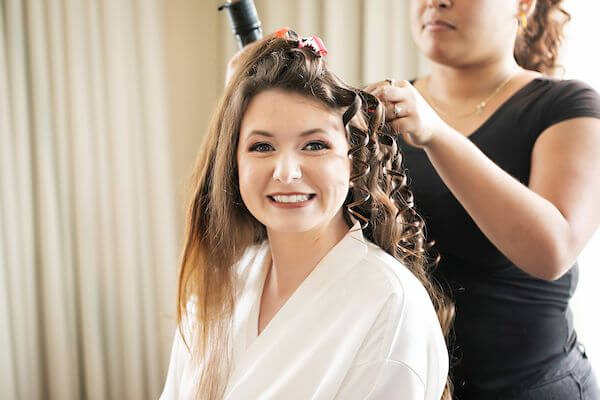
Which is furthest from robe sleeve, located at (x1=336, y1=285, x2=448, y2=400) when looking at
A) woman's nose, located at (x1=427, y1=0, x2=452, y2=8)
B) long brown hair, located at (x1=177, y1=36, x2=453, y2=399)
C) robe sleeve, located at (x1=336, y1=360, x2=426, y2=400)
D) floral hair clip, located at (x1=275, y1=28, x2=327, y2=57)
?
woman's nose, located at (x1=427, y1=0, x2=452, y2=8)

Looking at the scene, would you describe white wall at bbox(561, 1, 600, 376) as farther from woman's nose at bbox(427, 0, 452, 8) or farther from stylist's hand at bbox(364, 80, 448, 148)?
stylist's hand at bbox(364, 80, 448, 148)

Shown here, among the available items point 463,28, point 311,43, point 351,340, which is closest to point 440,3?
point 463,28

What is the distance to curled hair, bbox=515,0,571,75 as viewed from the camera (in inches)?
56.3

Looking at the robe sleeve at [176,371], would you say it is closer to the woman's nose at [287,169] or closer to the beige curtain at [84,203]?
the woman's nose at [287,169]

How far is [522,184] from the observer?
3.63ft

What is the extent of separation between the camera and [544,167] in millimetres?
1140

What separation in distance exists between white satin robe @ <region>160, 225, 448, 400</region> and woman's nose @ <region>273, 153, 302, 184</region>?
0.18m

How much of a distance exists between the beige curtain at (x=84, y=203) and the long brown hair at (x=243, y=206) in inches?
40.0

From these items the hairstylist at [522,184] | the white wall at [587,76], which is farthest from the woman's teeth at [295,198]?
the white wall at [587,76]

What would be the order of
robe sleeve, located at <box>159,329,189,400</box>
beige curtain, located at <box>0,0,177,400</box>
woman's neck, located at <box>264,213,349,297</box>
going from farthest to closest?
1. beige curtain, located at <box>0,0,177,400</box>
2. robe sleeve, located at <box>159,329,189,400</box>
3. woman's neck, located at <box>264,213,349,297</box>

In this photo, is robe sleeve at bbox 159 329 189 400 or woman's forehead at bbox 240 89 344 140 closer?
woman's forehead at bbox 240 89 344 140

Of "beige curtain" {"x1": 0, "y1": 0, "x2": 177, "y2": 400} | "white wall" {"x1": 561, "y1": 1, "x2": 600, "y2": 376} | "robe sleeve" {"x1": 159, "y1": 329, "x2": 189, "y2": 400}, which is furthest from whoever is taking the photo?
"beige curtain" {"x1": 0, "y1": 0, "x2": 177, "y2": 400}

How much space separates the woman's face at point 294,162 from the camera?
107cm

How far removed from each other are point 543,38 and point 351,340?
86 centimetres
